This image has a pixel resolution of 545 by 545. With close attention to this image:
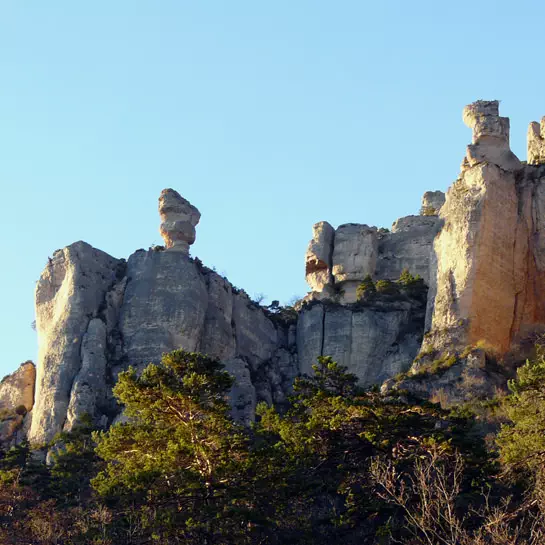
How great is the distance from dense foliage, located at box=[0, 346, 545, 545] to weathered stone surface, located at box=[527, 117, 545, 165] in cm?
2331

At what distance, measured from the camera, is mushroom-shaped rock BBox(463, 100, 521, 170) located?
208 ft

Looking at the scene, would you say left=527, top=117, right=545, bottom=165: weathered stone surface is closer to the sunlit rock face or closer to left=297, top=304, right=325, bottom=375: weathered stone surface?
left=297, top=304, right=325, bottom=375: weathered stone surface

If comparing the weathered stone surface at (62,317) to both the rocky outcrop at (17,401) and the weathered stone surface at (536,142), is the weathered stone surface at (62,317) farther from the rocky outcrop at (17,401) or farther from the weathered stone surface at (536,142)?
the weathered stone surface at (536,142)

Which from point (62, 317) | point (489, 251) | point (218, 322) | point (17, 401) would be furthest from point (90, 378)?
point (489, 251)

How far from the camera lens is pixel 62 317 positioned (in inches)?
2601

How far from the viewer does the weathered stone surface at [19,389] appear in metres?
66.2

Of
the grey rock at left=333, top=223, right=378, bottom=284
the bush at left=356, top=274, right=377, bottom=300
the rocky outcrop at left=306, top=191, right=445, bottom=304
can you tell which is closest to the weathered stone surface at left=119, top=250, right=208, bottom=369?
the bush at left=356, top=274, right=377, bottom=300

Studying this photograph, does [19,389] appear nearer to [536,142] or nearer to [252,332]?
[252,332]

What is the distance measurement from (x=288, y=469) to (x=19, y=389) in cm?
2750

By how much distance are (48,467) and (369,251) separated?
2766cm

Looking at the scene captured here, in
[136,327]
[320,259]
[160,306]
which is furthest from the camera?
[320,259]

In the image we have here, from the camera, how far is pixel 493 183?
62.1 m

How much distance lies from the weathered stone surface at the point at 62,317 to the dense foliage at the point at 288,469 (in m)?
16.2

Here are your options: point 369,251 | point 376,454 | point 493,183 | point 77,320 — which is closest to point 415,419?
point 376,454
